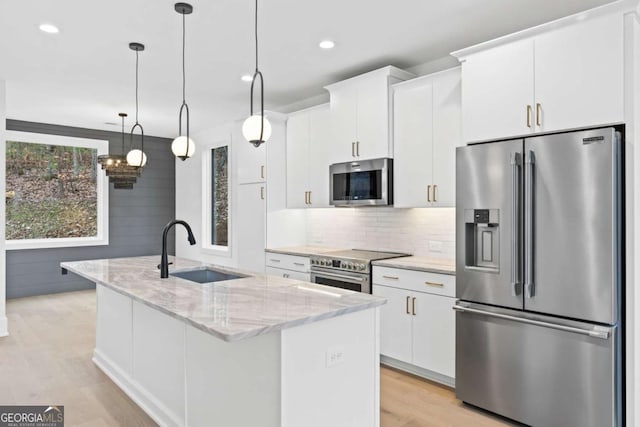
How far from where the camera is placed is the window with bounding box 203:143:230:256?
694 centimetres

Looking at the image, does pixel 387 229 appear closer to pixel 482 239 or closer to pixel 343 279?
pixel 343 279

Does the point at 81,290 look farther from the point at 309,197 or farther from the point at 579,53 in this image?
→ the point at 579,53

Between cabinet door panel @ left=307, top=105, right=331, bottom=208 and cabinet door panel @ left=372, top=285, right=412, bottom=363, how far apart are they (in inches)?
52.3

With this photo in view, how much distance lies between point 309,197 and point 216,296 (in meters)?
2.58

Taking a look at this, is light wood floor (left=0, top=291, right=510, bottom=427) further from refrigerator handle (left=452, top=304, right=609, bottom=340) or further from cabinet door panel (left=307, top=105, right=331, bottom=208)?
cabinet door panel (left=307, top=105, right=331, bottom=208)

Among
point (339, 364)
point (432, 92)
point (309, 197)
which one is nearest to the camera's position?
point (339, 364)

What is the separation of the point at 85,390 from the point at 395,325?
2.44 meters

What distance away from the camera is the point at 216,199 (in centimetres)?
717

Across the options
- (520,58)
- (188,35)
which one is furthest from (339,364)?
(188,35)

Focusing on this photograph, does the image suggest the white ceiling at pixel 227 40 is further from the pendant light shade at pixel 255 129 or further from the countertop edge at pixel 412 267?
the countertop edge at pixel 412 267

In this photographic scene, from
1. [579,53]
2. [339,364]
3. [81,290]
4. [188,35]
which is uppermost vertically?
[188,35]

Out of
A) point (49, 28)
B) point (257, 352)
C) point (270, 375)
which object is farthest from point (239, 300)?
point (49, 28)

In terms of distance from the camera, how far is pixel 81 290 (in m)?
7.02

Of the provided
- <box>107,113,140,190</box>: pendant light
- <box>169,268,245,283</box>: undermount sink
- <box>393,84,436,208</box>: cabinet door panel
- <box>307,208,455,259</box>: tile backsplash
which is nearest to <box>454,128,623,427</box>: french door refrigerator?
<box>393,84,436,208</box>: cabinet door panel
